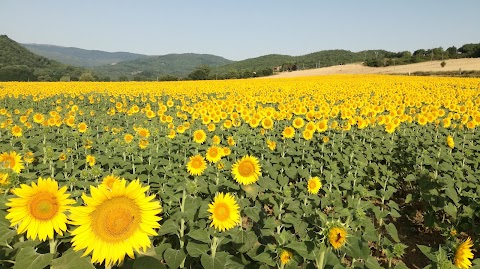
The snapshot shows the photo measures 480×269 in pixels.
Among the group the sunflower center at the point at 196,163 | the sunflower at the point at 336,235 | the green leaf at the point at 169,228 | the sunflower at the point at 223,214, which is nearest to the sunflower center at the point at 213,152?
the sunflower center at the point at 196,163

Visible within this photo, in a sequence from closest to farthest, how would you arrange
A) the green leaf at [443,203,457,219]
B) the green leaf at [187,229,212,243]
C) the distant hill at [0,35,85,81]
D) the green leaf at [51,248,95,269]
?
the green leaf at [51,248,95,269]
the green leaf at [187,229,212,243]
the green leaf at [443,203,457,219]
the distant hill at [0,35,85,81]

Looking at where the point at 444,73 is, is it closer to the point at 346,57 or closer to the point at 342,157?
the point at 342,157

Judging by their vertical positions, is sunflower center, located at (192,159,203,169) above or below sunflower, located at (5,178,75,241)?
below

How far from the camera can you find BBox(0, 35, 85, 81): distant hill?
65.1m

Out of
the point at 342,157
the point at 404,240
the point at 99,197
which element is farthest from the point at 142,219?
the point at 342,157

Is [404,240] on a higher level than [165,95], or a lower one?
lower

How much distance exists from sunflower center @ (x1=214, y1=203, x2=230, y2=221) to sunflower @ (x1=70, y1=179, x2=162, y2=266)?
1281 mm

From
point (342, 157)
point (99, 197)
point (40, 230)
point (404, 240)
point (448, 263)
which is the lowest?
point (404, 240)

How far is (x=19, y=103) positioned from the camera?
64.0 feet

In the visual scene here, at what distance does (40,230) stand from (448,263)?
3.10 m

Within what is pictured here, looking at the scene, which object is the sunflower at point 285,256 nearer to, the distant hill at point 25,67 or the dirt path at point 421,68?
the dirt path at point 421,68

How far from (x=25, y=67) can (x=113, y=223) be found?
82892 mm

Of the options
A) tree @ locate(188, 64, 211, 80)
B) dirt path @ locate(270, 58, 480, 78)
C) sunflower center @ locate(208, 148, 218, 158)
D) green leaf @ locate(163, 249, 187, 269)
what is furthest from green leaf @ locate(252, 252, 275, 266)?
tree @ locate(188, 64, 211, 80)

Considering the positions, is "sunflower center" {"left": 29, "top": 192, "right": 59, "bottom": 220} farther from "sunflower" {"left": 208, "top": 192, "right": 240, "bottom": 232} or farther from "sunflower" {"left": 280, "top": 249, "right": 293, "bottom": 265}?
"sunflower" {"left": 280, "top": 249, "right": 293, "bottom": 265}
